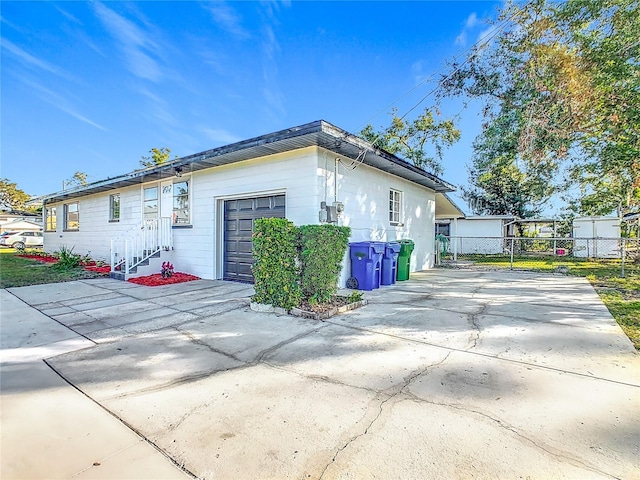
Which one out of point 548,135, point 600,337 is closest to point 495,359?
point 600,337

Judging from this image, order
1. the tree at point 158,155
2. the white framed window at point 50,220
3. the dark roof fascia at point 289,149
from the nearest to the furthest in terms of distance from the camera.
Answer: the dark roof fascia at point 289,149 < the white framed window at point 50,220 < the tree at point 158,155

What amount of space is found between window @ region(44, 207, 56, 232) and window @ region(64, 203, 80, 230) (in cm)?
176

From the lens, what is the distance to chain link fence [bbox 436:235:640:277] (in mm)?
15312

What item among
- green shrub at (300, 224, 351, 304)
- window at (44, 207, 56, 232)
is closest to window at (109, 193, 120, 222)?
window at (44, 207, 56, 232)

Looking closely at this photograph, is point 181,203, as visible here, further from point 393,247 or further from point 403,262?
point 403,262

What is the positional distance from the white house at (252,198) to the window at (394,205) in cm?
3

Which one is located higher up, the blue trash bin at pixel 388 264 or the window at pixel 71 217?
the window at pixel 71 217

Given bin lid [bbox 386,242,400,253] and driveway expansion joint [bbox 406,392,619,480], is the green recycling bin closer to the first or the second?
bin lid [bbox 386,242,400,253]

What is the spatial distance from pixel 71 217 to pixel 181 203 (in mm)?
Answer: 9376

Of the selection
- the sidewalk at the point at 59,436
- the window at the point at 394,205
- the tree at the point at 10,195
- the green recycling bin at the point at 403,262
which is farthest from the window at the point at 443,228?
the tree at the point at 10,195

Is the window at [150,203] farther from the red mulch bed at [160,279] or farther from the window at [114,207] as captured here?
the red mulch bed at [160,279]

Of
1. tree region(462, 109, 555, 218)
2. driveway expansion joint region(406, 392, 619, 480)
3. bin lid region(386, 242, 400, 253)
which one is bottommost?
driveway expansion joint region(406, 392, 619, 480)

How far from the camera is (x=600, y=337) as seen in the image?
3846mm

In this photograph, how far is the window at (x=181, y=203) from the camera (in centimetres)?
912
